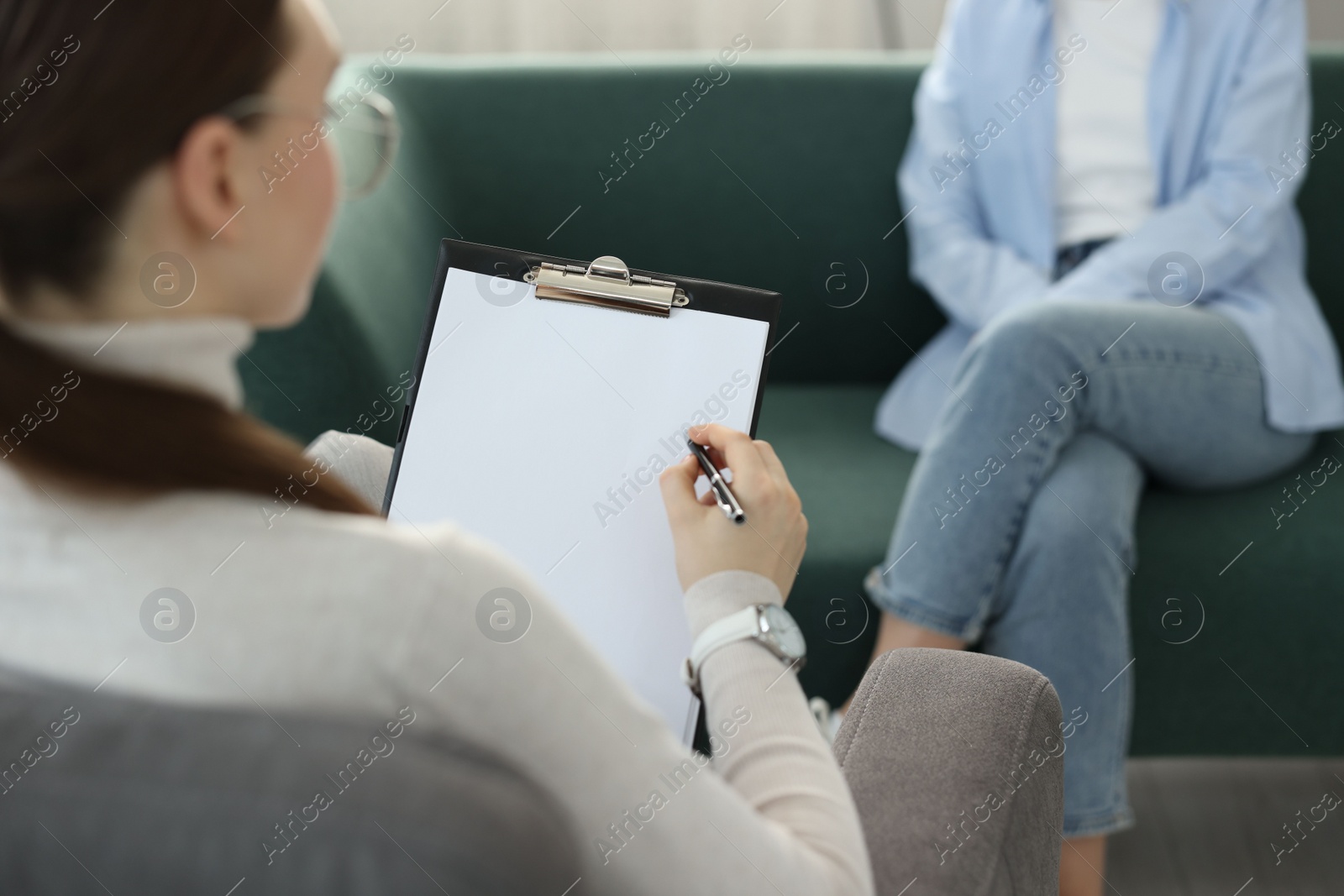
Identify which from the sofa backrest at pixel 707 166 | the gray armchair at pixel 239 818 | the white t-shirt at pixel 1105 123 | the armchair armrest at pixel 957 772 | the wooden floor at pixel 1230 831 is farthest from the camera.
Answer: the sofa backrest at pixel 707 166

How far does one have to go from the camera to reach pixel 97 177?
44 cm

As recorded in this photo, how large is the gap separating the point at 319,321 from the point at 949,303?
35.2 inches

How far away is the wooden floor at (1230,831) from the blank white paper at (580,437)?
94 cm

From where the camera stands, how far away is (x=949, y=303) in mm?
1586

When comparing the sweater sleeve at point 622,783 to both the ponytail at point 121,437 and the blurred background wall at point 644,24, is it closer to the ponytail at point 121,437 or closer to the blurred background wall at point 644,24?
the ponytail at point 121,437

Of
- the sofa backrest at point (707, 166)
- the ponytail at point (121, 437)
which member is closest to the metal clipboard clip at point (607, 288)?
the ponytail at point (121, 437)

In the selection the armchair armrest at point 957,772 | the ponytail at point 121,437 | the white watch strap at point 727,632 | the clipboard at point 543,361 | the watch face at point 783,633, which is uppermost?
the ponytail at point 121,437

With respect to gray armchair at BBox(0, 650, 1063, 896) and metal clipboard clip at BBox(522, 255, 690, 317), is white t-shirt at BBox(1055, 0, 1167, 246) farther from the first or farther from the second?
gray armchair at BBox(0, 650, 1063, 896)

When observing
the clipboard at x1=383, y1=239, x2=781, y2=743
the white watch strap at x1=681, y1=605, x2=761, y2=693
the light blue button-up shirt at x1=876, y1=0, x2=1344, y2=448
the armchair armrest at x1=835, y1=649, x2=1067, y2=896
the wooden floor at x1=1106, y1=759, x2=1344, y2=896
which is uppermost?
the clipboard at x1=383, y1=239, x2=781, y2=743

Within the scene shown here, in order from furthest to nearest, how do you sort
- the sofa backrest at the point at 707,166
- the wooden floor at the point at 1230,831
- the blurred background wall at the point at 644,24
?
the blurred background wall at the point at 644,24, the sofa backrest at the point at 707,166, the wooden floor at the point at 1230,831

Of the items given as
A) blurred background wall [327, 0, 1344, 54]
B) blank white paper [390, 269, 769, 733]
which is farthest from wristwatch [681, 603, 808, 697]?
blurred background wall [327, 0, 1344, 54]

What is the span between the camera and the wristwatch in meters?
0.60

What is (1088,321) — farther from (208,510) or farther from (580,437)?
(208,510)

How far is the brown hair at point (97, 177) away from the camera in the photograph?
42 centimetres
